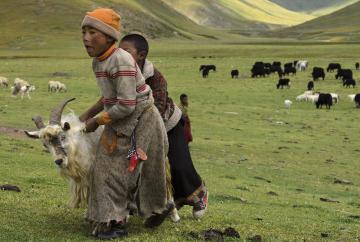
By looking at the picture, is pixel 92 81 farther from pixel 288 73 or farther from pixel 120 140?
pixel 120 140

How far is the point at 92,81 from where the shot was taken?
42.2 m

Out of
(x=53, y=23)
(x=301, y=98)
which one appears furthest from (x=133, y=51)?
(x=53, y=23)

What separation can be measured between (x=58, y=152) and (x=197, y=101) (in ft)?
91.2

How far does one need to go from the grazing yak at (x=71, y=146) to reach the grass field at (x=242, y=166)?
505 mm

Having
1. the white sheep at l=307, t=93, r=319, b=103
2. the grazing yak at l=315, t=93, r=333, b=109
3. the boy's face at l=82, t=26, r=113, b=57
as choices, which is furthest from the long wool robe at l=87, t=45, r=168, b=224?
the white sheep at l=307, t=93, r=319, b=103

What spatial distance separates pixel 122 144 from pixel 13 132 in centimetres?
1428

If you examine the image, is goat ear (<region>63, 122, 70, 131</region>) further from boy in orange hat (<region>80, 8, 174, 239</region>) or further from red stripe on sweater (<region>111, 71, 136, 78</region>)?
red stripe on sweater (<region>111, 71, 136, 78</region>)

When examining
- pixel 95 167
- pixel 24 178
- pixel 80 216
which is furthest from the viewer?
pixel 24 178

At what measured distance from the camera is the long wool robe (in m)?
6.34

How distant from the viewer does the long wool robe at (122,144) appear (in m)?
6.34

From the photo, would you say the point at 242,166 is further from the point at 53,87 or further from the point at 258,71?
the point at 258,71

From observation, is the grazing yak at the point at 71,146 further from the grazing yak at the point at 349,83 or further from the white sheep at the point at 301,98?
the grazing yak at the point at 349,83

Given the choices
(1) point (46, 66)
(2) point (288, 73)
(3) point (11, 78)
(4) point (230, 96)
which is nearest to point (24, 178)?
(4) point (230, 96)

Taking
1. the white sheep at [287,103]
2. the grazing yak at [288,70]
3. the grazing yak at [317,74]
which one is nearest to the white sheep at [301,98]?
the white sheep at [287,103]
